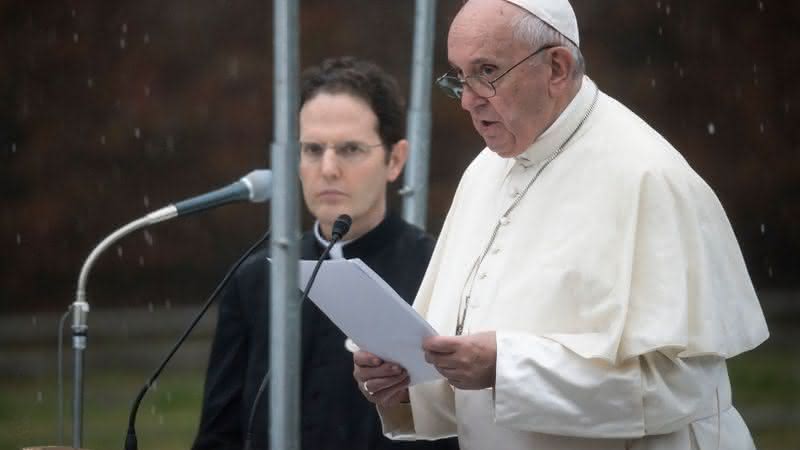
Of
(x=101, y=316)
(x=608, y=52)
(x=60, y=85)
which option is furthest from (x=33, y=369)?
(x=608, y=52)

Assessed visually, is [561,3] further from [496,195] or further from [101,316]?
[101,316]

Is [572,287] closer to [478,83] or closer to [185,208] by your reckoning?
[478,83]

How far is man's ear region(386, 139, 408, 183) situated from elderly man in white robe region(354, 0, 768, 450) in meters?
0.89

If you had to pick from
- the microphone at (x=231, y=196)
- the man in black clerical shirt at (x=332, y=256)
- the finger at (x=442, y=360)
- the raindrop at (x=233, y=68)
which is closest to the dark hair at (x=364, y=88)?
the man in black clerical shirt at (x=332, y=256)

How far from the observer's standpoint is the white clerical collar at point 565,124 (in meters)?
3.39

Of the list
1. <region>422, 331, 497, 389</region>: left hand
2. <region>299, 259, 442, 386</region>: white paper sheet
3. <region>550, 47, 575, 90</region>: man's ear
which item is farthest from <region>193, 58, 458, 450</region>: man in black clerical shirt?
<region>550, 47, 575, 90</region>: man's ear

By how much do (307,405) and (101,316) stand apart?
10139 mm

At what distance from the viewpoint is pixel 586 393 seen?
310 centimetres

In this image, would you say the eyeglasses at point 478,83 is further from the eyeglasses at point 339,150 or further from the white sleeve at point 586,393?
the eyeglasses at point 339,150

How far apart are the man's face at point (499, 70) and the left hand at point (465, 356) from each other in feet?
1.55

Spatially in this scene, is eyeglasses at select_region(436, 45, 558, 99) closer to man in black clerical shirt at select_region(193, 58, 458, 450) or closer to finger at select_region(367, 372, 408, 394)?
finger at select_region(367, 372, 408, 394)

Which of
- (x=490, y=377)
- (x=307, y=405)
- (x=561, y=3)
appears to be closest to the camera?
(x=490, y=377)

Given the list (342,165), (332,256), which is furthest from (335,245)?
(342,165)

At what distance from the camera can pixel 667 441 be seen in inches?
126
